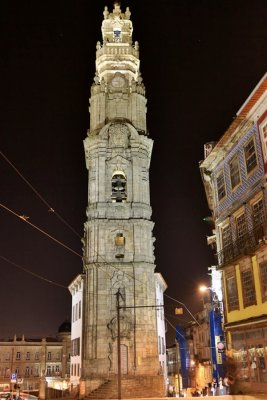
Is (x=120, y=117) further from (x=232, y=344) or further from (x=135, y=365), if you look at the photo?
(x=232, y=344)

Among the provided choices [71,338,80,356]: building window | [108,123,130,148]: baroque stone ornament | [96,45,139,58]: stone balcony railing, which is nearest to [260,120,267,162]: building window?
[108,123,130,148]: baroque stone ornament

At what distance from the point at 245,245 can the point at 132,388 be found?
19.5 metres

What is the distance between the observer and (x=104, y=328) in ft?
122

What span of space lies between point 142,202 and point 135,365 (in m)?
15.4

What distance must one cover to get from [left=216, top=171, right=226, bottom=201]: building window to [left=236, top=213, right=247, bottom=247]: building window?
2585 millimetres

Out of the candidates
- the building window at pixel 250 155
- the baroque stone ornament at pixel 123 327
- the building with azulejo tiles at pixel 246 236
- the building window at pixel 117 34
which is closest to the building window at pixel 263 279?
the building with azulejo tiles at pixel 246 236

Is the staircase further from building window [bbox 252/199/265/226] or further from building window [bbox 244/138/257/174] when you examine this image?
building window [bbox 244/138/257/174]

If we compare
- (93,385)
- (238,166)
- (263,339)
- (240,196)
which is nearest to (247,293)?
(263,339)

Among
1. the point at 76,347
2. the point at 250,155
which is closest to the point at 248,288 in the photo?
the point at 250,155

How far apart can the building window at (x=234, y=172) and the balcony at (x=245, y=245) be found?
10.7 feet

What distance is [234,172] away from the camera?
23.5 metres

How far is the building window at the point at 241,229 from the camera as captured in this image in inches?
846

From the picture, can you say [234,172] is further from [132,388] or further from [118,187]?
[132,388]

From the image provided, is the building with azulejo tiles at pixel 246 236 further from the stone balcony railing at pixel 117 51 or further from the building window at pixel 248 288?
the stone balcony railing at pixel 117 51
